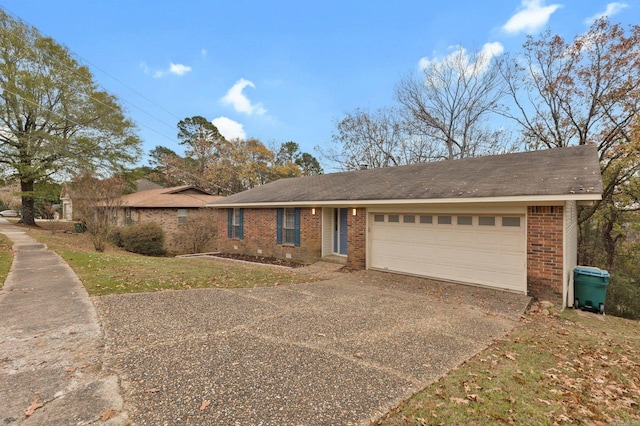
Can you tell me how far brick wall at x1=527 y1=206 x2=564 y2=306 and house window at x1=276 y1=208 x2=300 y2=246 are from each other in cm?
759

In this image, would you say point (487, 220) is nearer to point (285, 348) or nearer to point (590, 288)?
point (590, 288)

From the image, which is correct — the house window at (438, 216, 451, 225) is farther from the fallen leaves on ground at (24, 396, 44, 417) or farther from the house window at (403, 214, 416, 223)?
the fallen leaves on ground at (24, 396, 44, 417)

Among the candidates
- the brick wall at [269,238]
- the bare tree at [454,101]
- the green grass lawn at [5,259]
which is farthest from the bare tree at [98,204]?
the bare tree at [454,101]

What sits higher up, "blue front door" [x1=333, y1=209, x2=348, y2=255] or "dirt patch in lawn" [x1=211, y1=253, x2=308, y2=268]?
"blue front door" [x1=333, y1=209, x2=348, y2=255]

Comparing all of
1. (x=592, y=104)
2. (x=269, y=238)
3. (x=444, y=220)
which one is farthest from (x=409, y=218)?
(x=592, y=104)

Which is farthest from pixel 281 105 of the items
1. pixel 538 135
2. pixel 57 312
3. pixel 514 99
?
pixel 57 312

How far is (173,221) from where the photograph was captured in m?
21.0

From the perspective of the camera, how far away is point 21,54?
18641 mm

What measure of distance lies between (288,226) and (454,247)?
6492 mm

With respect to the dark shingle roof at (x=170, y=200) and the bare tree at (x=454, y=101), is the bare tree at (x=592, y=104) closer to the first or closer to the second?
the bare tree at (x=454, y=101)

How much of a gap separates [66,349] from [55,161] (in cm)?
2247

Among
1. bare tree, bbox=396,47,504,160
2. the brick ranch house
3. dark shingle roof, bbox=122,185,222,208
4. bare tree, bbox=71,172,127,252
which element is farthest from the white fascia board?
bare tree, bbox=396,47,504,160

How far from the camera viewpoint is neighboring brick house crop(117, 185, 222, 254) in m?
17.6

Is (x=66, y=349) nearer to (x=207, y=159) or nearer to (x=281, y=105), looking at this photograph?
(x=281, y=105)
